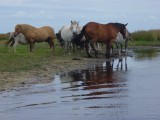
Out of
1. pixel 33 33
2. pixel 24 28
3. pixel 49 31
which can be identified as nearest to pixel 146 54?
pixel 49 31

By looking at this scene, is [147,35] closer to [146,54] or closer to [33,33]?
[146,54]

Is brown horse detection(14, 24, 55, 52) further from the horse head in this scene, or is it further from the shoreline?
the shoreline

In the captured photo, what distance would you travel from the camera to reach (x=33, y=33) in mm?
29266

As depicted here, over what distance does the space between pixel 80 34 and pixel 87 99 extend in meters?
16.0

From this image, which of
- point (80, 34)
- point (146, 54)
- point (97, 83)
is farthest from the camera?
point (146, 54)

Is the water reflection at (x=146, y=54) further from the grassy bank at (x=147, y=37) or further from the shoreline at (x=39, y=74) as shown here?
the grassy bank at (x=147, y=37)

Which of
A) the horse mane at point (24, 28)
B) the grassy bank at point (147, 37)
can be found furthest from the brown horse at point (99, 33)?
the grassy bank at point (147, 37)

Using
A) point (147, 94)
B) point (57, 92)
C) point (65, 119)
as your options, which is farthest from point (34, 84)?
point (65, 119)

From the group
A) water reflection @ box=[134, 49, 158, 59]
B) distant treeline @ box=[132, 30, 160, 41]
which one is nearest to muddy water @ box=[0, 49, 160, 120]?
water reflection @ box=[134, 49, 158, 59]

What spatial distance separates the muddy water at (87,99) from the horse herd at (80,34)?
1038 centimetres

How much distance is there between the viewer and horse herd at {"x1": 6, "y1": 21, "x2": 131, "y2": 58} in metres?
27.7

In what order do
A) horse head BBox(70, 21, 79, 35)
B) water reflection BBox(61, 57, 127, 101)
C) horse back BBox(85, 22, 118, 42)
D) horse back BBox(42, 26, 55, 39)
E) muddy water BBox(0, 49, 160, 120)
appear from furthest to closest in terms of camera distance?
horse back BBox(42, 26, 55, 39), horse head BBox(70, 21, 79, 35), horse back BBox(85, 22, 118, 42), water reflection BBox(61, 57, 127, 101), muddy water BBox(0, 49, 160, 120)

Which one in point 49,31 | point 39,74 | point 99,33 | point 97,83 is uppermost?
point 49,31

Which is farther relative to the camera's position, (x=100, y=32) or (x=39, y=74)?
(x=100, y=32)
